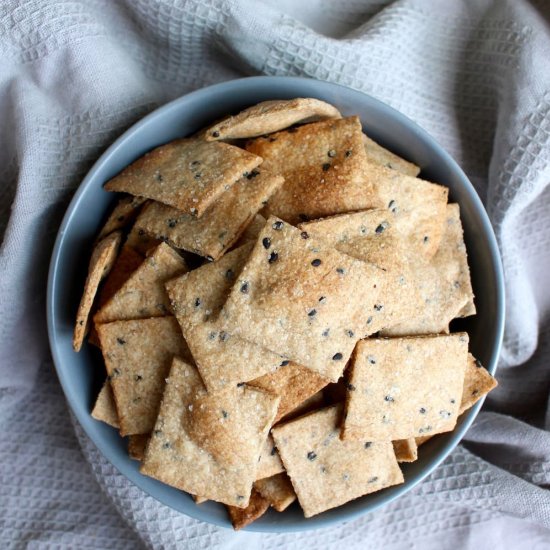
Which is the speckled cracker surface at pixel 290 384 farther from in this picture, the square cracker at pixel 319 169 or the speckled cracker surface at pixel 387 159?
the speckled cracker surface at pixel 387 159

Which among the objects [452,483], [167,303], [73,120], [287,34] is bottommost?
[452,483]

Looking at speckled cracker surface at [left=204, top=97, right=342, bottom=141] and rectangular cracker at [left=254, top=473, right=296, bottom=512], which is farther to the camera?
rectangular cracker at [left=254, top=473, right=296, bottom=512]

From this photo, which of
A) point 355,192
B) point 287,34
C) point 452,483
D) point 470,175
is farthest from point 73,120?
point 452,483

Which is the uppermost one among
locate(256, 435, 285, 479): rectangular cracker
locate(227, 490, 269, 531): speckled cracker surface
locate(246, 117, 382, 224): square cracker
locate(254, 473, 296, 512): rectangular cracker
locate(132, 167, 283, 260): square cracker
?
locate(246, 117, 382, 224): square cracker

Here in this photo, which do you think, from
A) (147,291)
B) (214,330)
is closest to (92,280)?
(147,291)

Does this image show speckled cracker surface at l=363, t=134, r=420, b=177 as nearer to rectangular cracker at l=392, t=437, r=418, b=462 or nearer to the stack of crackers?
the stack of crackers

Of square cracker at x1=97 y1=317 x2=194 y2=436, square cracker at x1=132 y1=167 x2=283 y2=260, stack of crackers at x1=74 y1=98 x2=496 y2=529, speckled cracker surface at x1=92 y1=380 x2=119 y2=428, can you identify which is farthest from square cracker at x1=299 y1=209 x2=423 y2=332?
speckled cracker surface at x1=92 y1=380 x2=119 y2=428

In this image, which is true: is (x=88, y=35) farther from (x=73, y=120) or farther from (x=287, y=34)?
(x=287, y=34)
